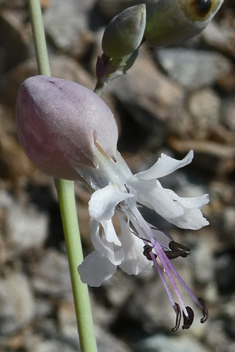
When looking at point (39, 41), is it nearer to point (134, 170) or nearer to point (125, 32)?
point (125, 32)

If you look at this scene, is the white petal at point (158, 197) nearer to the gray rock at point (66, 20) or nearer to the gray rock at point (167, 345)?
the gray rock at point (167, 345)

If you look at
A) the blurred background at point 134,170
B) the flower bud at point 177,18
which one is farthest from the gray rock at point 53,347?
the flower bud at point 177,18

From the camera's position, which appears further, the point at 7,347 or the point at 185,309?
the point at 7,347

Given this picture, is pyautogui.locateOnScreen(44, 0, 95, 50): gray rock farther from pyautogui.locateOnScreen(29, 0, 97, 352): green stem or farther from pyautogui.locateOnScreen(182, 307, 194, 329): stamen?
pyautogui.locateOnScreen(182, 307, 194, 329): stamen

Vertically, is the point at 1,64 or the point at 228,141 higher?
the point at 1,64

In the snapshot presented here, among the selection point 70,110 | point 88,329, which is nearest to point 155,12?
point 70,110

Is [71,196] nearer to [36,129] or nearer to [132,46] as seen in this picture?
[36,129]

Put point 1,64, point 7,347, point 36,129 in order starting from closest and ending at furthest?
1. point 36,129
2. point 7,347
3. point 1,64
